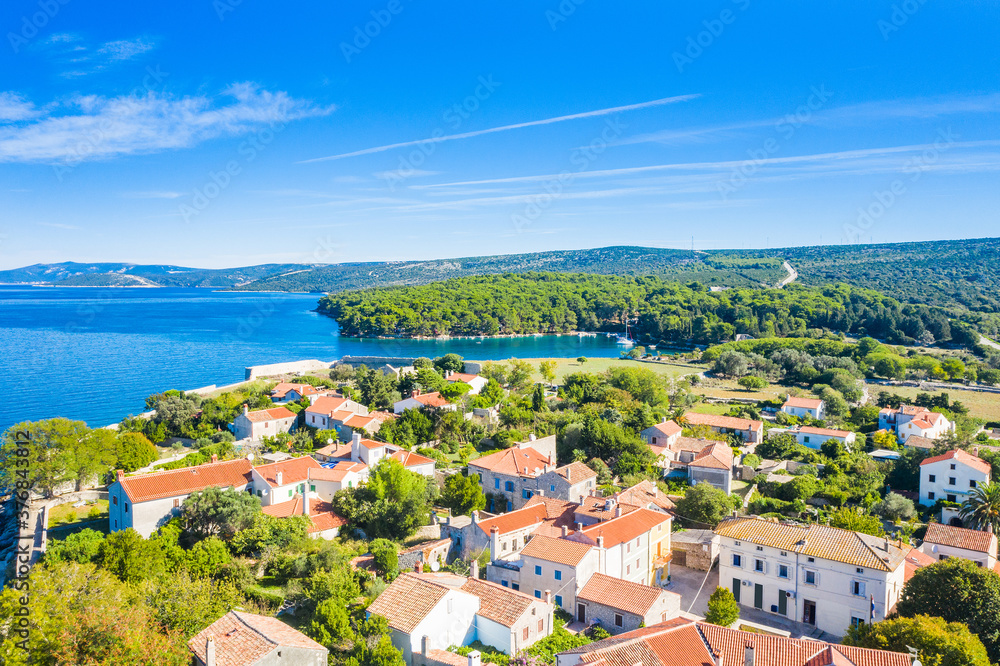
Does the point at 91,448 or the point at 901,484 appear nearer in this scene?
the point at 91,448

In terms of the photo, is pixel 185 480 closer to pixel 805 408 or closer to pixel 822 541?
pixel 822 541

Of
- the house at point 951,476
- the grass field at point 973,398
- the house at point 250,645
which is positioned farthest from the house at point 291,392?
the grass field at point 973,398

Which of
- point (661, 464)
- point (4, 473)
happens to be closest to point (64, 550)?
point (4, 473)

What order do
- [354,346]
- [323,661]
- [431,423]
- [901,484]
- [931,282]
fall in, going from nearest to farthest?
[323,661], [901,484], [431,423], [354,346], [931,282]

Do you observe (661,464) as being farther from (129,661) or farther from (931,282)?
(931,282)

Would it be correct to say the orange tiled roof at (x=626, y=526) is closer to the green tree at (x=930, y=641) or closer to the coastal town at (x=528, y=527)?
the coastal town at (x=528, y=527)

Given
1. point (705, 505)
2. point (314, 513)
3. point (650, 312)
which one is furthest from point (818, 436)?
point (650, 312)

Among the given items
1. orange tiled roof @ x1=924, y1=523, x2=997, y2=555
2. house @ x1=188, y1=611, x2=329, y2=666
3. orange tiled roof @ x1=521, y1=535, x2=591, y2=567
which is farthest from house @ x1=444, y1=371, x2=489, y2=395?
house @ x1=188, y1=611, x2=329, y2=666
